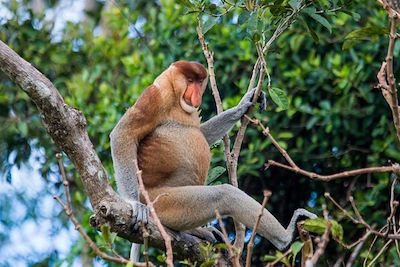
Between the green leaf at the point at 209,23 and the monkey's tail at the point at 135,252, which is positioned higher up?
the green leaf at the point at 209,23

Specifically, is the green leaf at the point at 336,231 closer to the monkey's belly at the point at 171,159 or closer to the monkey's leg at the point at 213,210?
the monkey's leg at the point at 213,210

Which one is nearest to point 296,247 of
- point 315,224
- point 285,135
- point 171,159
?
point 315,224

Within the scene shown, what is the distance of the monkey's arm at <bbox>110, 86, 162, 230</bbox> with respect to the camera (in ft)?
13.1

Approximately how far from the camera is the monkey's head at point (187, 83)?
14.4ft

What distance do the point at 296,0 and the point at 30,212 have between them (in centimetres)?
568

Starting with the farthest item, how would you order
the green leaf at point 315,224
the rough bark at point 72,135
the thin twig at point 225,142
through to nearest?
1. the thin twig at point 225,142
2. the rough bark at point 72,135
3. the green leaf at point 315,224

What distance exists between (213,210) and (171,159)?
1.37 ft

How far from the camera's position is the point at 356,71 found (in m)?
6.30

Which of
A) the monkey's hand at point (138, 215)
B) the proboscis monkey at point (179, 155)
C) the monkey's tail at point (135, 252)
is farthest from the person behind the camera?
the proboscis monkey at point (179, 155)

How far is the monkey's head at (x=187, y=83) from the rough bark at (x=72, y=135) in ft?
3.44

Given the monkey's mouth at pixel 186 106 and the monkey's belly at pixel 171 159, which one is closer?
the monkey's belly at pixel 171 159

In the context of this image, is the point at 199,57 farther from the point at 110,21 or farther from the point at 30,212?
the point at 30,212

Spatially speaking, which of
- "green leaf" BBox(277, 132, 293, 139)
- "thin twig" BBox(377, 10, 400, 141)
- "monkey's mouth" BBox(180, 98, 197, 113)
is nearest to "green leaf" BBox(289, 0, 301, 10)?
"monkey's mouth" BBox(180, 98, 197, 113)

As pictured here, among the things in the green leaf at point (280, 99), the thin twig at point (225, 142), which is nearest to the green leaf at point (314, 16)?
the green leaf at point (280, 99)
